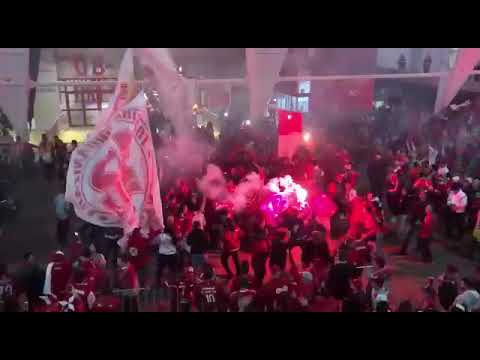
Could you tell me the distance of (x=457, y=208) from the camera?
925 cm

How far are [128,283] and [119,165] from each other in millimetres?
1474

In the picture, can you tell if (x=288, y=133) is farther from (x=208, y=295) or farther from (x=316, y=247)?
(x=208, y=295)

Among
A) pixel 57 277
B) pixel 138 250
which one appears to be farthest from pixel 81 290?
pixel 138 250

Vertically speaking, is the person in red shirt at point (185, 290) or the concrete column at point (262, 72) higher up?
the concrete column at point (262, 72)

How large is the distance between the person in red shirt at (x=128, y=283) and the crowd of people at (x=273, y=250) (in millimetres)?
14

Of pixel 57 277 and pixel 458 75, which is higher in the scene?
pixel 458 75

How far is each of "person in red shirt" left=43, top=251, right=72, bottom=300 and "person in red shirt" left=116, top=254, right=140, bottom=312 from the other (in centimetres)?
62

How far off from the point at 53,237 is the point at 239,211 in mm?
3407

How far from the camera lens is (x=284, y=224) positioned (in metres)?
8.48

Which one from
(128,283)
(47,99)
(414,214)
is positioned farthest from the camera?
(47,99)

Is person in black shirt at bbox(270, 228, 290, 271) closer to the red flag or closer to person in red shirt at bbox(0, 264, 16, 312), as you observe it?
person in red shirt at bbox(0, 264, 16, 312)

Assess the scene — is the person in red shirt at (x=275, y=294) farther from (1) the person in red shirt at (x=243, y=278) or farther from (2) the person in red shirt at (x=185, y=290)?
(2) the person in red shirt at (x=185, y=290)

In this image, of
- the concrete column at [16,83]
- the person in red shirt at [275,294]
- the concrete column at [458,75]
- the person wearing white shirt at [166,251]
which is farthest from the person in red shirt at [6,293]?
the concrete column at [458,75]

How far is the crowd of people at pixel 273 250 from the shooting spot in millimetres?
6898
